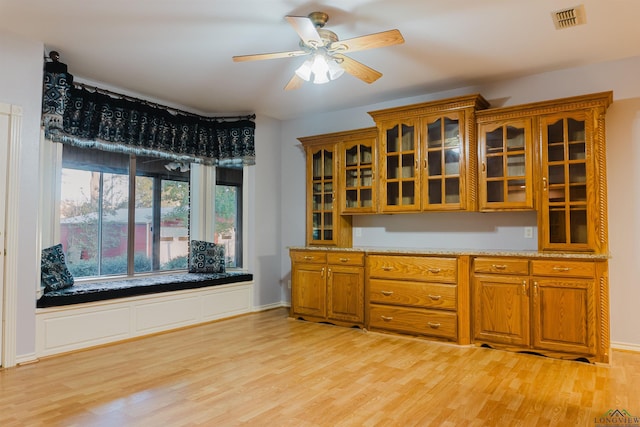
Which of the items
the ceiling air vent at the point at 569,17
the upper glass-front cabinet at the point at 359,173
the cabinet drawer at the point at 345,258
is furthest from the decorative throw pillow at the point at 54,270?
the ceiling air vent at the point at 569,17

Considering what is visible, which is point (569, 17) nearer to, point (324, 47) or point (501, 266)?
point (324, 47)

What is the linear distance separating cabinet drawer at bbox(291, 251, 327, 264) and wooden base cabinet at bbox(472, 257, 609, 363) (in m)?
1.63

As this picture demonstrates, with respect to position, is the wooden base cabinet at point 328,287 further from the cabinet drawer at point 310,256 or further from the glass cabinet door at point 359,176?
the glass cabinet door at point 359,176

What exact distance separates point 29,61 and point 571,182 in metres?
4.51

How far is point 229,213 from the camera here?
5.39m

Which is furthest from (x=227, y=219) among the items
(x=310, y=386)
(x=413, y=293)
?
(x=310, y=386)

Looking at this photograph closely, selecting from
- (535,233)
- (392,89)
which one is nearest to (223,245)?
(392,89)

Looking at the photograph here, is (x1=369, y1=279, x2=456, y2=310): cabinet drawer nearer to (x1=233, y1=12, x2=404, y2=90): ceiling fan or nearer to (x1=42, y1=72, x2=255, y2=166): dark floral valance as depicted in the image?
(x1=233, y1=12, x2=404, y2=90): ceiling fan

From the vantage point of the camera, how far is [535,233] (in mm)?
3922

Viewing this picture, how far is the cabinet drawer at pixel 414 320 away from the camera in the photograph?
3.79 m

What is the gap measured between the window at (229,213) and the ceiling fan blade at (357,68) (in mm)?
2688

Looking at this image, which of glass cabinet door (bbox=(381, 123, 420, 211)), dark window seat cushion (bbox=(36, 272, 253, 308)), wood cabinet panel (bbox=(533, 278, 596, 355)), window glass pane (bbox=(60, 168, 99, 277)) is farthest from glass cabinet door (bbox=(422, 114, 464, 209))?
window glass pane (bbox=(60, 168, 99, 277))

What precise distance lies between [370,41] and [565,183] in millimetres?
2148

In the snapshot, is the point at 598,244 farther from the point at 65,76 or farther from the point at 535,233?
the point at 65,76
